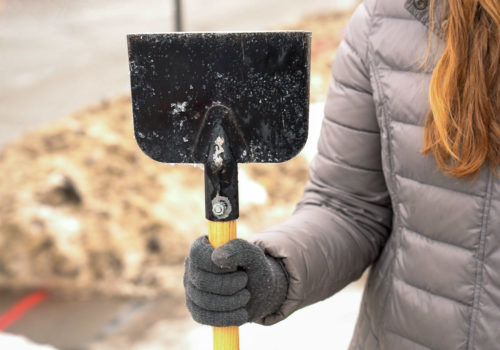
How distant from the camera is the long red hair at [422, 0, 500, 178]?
4.06 ft

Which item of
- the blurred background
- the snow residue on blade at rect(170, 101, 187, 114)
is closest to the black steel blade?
the snow residue on blade at rect(170, 101, 187, 114)

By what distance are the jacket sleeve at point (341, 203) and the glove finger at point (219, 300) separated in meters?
0.15

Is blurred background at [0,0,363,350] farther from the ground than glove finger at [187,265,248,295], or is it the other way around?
glove finger at [187,265,248,295]

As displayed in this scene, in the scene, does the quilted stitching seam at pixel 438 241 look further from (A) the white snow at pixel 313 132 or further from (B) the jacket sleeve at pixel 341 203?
(A) the white snow at pixel 313 132

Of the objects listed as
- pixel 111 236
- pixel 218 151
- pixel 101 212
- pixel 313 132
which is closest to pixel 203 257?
pixel 218 151

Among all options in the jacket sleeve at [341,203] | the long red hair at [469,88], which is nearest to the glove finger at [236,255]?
the jacket sleeve at [341,203]

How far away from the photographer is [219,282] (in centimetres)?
123

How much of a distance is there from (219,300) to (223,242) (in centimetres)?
11

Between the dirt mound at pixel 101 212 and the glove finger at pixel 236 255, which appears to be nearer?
the glove finger at pixel 236 255

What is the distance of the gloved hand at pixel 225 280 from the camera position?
4.04 feet

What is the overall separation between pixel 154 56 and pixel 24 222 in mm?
2410

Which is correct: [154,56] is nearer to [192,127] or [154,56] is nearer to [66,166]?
[192,127]

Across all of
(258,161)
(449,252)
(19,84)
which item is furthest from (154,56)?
(19,84)

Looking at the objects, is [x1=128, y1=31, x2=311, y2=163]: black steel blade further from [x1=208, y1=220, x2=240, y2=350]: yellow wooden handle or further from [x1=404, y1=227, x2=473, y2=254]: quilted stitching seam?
[x1=404, y1=227, x2=473, y2=254]: quilted stitching seam
